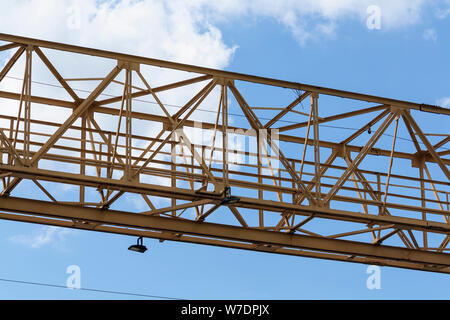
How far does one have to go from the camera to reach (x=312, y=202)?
26.0 m

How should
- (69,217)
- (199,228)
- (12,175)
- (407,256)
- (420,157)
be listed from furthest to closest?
(420,157), (407,256), (199,228), (69,217), (12,175)

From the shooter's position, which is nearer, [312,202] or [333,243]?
[312,202]

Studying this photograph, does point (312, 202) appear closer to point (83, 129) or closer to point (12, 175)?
point (83, 129)

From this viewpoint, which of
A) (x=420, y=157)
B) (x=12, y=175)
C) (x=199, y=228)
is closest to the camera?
(x=12, y=175)

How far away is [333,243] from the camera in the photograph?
28.0m

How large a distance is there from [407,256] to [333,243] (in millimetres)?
2672

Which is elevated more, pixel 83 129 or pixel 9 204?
pixel 83 129

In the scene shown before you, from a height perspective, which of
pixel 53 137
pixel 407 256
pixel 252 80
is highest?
→ pixel 252 80

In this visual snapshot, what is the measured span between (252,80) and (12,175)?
7247 mm
